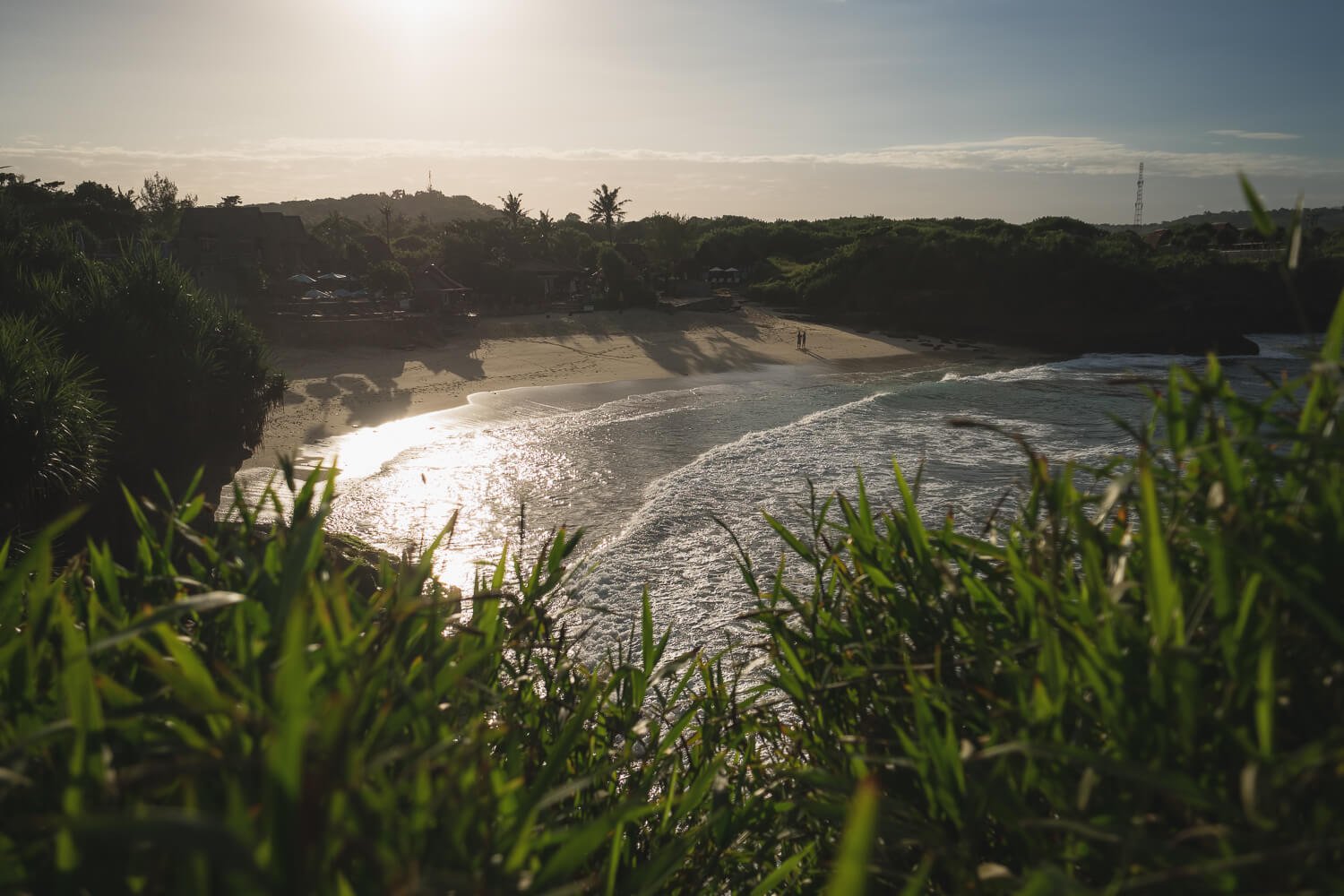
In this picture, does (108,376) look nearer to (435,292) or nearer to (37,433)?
(37,433)

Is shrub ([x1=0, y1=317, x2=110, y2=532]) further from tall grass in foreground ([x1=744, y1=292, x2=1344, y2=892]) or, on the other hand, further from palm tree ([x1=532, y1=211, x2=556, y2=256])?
palm tree ([x1=532, y1=211, x2=556, y2=256])

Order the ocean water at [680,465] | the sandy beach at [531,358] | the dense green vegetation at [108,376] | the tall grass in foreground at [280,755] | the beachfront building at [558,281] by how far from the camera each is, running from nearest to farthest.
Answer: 1. the tall grass in foreground at [280,755]
2. the dense green vegetation at [108,376]
3. the ocean water at [680,465]
4. the sandy beach at [531,358]
5. the beachfront building at [558,281]

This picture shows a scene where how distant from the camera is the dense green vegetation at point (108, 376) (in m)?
9.13

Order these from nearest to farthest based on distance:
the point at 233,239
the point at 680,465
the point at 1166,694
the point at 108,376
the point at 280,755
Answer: the point at 280,755, the point at 1166,694, the point at 108,376, the point at 680,465, the point at 233,239

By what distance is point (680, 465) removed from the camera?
20.2 m

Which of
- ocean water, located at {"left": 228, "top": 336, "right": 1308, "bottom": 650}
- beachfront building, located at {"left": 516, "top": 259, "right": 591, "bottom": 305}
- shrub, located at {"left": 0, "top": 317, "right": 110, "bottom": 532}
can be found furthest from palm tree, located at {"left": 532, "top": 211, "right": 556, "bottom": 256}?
Answer: shrub, located at {"left": 0, "top": 317, "right": 110, "bottom": 532}

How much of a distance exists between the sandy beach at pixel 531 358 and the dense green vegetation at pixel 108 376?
4888 millimetres

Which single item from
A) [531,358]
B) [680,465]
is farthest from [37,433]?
[531,358]

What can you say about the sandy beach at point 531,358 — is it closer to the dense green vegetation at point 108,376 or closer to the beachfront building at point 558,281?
the dense green vegetation at point 108,376

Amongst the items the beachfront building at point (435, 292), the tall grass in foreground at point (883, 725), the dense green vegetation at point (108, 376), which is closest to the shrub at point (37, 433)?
the dense green vegetation at point (108, 376)

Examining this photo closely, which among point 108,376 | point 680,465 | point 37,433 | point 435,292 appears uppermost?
point 435,292

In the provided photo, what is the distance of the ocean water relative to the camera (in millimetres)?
12938

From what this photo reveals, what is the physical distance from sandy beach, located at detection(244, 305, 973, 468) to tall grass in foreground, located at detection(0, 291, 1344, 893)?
2026cm

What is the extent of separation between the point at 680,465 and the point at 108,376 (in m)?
11.6
